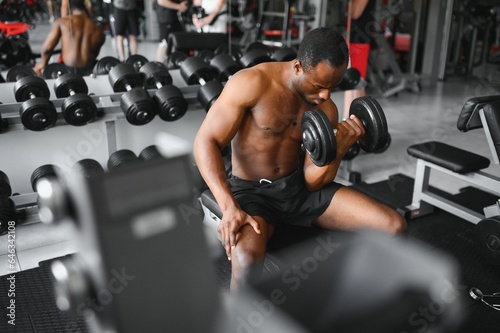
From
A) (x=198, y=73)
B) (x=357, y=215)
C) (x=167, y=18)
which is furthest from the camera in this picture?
(x=167, y=18)

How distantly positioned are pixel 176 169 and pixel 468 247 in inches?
79.4

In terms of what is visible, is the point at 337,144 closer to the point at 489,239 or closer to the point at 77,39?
the point at 489,239

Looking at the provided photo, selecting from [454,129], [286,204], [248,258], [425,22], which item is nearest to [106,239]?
[248,258]

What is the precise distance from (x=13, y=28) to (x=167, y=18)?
4.14 feet

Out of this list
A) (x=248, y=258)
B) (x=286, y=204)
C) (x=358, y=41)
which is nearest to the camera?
(x=248, y=258)

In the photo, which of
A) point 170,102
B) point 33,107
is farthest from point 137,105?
point 33,107

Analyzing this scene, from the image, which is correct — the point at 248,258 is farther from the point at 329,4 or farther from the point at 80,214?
the point at 329,4

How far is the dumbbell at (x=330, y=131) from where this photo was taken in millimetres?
1292

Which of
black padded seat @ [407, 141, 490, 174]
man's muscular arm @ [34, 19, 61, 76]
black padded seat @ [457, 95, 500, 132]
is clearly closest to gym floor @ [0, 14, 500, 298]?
man's muscular arm @ [34, 19, 61, 76]

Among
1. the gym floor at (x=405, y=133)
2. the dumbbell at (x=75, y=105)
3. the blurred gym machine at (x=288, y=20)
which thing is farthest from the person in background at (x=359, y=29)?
the dumbbell at (x=75, y=105)

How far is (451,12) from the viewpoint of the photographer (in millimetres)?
5664

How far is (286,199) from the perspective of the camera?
157 cm

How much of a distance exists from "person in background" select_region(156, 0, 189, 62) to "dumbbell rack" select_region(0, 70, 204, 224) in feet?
4.37

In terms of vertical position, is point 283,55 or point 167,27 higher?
point 167,27
